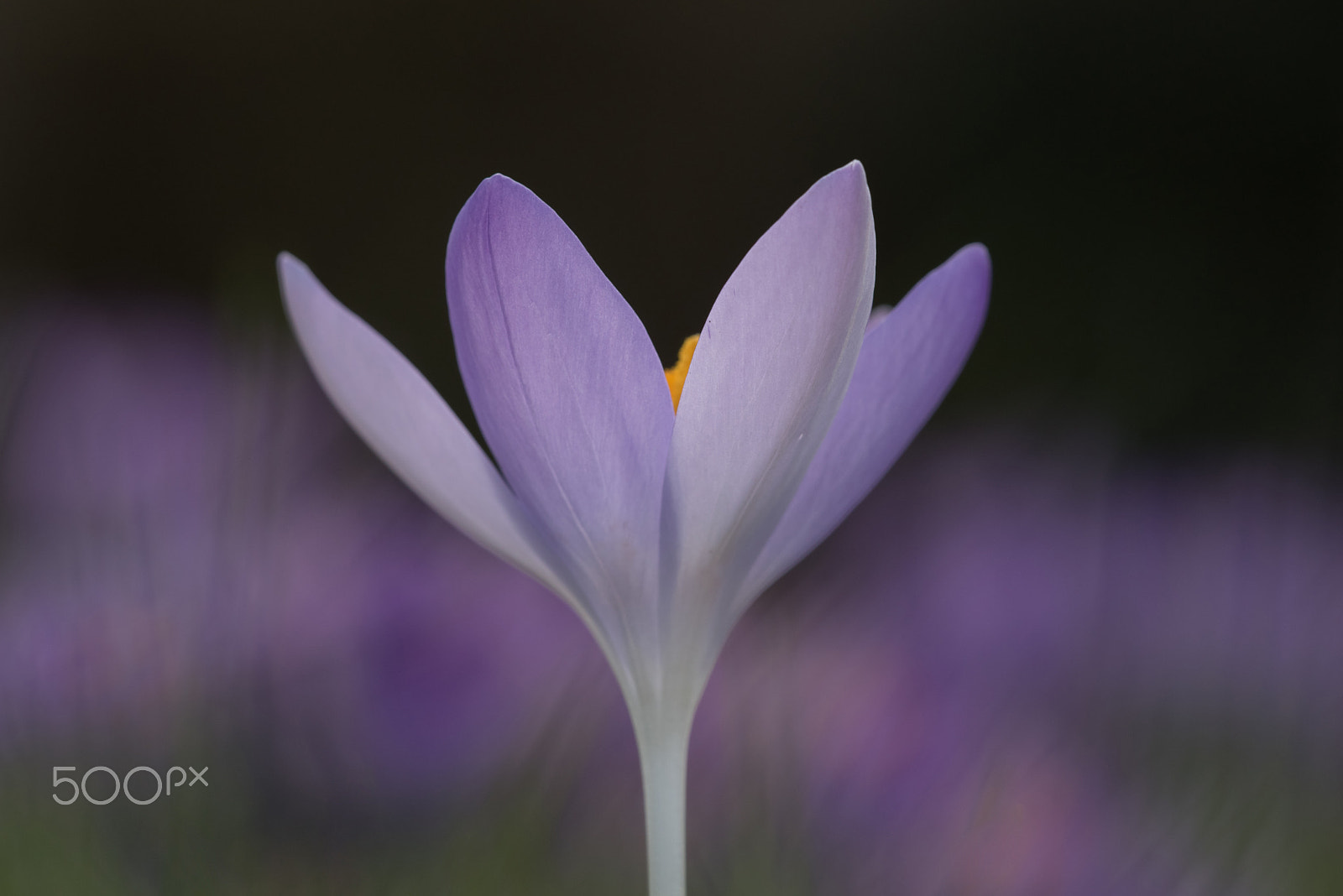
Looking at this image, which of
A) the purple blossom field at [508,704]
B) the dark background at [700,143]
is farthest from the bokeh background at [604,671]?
the dark background at [700,143]

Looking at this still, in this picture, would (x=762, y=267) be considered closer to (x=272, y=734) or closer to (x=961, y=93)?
(x=272, y=734)

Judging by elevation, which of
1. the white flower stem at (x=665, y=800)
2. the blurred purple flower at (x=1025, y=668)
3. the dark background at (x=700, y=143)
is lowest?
the blurred purple flower at (x=1025, y=668)

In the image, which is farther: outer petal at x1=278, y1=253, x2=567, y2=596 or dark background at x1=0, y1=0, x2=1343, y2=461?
dark background at x1=0, y1=0, x2=1343, y2=461

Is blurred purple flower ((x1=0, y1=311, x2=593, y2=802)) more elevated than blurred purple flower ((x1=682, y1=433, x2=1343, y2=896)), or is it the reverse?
blurred purple flower ((x1=0, y1=311, x2=593, y2=802))

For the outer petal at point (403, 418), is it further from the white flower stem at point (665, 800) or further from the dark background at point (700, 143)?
the dark background at point (700, 143)

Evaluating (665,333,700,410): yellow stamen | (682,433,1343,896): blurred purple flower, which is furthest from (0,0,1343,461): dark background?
(665,333,700,410): yellow stamen

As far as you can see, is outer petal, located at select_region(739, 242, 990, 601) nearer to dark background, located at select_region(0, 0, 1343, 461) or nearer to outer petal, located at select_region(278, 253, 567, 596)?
outer petal, located at select_region(278, 253, 567, 596)

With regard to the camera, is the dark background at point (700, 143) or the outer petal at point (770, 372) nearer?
the outer petal at point (770, 372)

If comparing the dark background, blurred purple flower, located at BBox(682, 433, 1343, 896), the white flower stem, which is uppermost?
the dark background
